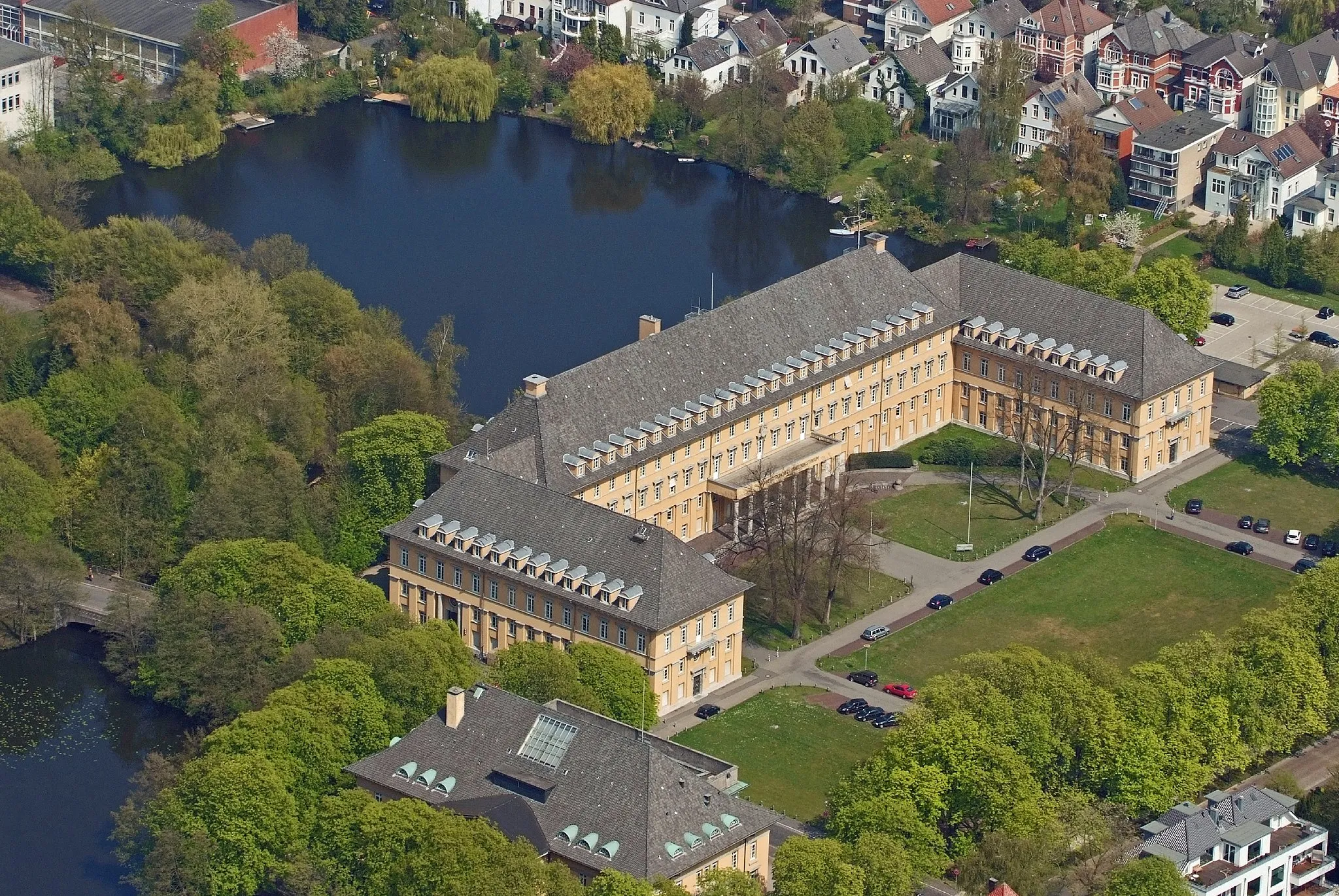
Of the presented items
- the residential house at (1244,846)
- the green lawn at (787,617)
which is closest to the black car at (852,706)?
the green lawn at (787,617)

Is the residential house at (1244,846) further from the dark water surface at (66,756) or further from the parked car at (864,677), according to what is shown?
the dark water surface at (66,756)

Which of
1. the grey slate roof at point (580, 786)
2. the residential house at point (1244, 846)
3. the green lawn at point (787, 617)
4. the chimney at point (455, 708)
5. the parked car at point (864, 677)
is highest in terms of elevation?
the chimney at point (455, 708)

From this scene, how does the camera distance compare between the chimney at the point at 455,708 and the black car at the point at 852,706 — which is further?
the black car at the point at 852,706

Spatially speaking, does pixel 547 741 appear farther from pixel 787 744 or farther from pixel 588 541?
pixel 588 541

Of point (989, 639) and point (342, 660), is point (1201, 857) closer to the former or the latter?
point (989, 639)

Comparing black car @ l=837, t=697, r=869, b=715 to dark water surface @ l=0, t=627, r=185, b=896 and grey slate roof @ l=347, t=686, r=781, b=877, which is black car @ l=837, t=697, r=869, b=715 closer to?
grey slate roof @ l=347, t=686, r=781, b=877
